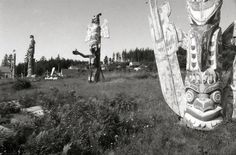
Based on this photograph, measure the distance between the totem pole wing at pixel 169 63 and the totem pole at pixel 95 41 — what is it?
7639 mm

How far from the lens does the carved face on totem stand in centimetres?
582

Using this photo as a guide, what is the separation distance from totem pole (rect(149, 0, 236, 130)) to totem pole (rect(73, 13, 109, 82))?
7898mm

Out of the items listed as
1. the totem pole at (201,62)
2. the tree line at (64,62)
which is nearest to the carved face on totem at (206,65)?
the totem pole at (201,62)

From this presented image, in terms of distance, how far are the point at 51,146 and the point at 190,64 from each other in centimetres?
392

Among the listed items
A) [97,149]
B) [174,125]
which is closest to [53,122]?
[97,149]

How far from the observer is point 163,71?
6.73 m

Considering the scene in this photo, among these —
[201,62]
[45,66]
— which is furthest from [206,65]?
[45,66]

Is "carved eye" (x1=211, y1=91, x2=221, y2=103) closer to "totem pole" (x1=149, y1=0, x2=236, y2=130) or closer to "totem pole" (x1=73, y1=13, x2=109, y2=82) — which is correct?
"totem pole" (x1=149, y1=0, x2=236, y2=130)

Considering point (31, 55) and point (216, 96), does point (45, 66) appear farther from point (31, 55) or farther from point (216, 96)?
point (216, 96)

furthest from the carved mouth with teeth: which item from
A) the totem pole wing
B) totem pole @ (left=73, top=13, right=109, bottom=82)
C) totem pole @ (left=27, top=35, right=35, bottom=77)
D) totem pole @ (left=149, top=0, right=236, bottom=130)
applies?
totem pole @ (left=27, top=35, right=35, bottom=77)

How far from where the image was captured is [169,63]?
664 cm

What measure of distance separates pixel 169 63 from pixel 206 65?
1029 mm

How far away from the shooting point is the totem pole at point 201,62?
5848mm

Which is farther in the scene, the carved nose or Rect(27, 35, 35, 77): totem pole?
Rect(27, 35, 35, 77): totem pole
